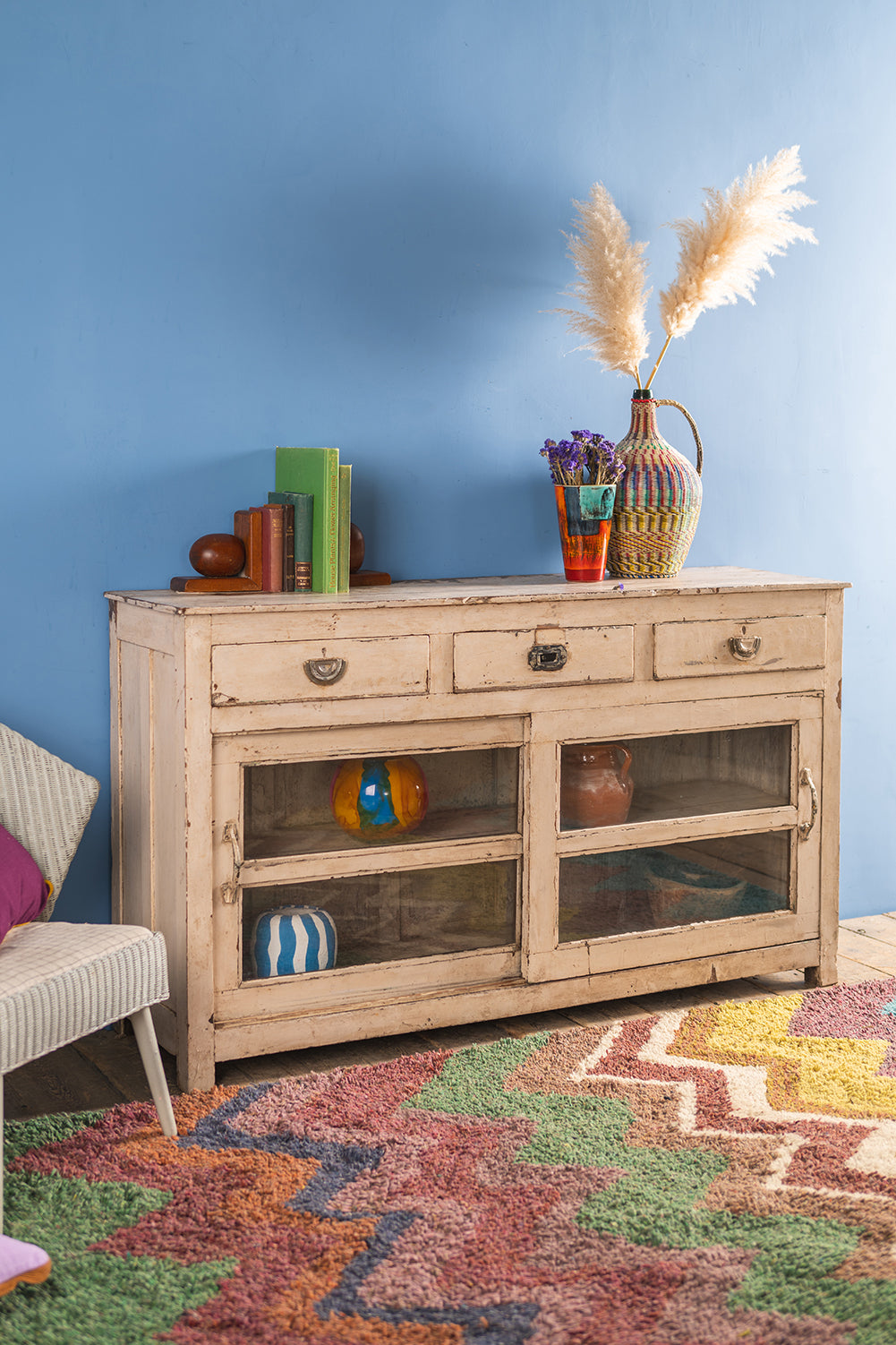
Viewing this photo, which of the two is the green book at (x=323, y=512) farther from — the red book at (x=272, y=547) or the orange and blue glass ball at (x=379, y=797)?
the orange and blue glass ball at (x=379, y=797)

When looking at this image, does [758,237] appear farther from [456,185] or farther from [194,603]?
[194,603]

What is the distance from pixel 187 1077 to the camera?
7.30 ft

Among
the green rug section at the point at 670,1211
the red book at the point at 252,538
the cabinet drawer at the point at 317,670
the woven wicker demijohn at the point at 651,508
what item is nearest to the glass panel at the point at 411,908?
the green rug section at the point at 670,1211

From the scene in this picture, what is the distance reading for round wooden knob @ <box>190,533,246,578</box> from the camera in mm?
2436

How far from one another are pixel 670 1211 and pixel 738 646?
119 cm

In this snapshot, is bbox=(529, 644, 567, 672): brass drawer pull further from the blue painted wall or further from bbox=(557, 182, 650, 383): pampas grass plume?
bbox=(557, 182, 650, 383): pampas grass plume

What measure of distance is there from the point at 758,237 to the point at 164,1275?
2.30m

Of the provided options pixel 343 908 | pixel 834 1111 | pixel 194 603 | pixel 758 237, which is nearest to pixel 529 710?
pixel 343 908

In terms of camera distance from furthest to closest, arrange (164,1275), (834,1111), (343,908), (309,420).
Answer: (309,420) → (343,908) → (834,1111) → (164,1275)

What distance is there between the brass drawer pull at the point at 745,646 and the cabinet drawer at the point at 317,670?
690mm

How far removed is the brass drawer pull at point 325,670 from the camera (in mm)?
2260

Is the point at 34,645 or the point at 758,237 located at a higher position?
the point at 758,237

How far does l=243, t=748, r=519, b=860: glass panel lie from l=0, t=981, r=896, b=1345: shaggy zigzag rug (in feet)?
1.37

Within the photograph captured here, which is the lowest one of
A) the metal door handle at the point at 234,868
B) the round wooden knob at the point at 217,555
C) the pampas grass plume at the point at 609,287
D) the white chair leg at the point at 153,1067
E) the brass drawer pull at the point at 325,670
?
the white chair leg at the point at 153,1067
